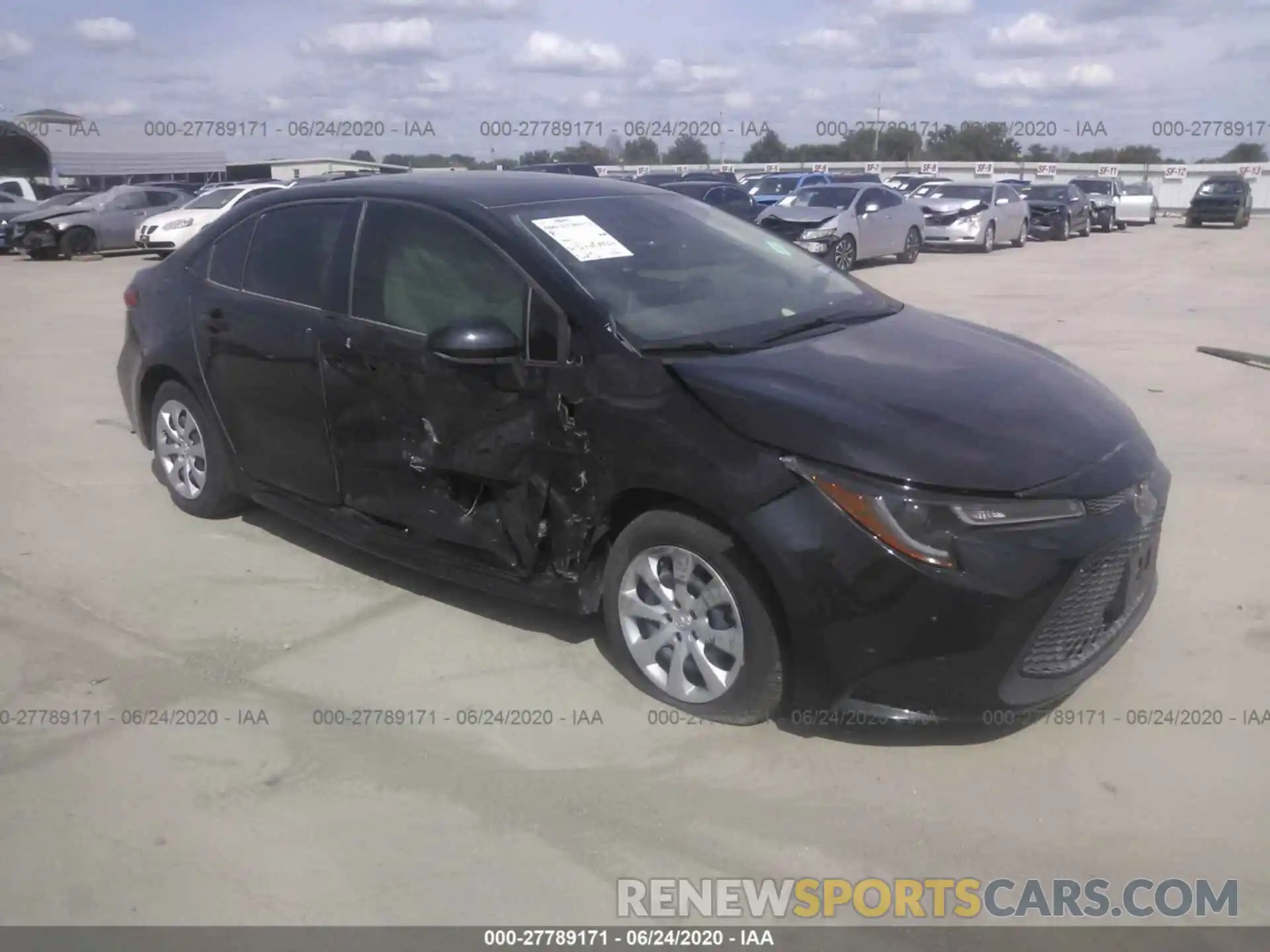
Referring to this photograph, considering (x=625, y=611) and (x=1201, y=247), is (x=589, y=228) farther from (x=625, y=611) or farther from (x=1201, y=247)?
(x=1201, y=247)

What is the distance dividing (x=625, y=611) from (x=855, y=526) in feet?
3.21

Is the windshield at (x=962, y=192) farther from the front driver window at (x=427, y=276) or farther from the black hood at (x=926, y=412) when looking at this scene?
the front driver window at (x=427, y=276)

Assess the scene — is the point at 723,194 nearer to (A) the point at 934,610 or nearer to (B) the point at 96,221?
(B) the point at 96,221

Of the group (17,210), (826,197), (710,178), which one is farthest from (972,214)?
(17,210)

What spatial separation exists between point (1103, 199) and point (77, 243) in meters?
26.9

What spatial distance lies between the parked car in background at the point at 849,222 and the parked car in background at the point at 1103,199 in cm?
1276

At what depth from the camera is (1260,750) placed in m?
3.62

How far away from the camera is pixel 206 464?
5.53 m

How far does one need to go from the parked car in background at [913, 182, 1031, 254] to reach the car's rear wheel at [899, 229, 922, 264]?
154cm

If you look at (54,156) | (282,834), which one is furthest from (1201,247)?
(54,156)

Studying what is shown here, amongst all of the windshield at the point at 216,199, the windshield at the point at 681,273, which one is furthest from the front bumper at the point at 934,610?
the windshield at the point at 216,199

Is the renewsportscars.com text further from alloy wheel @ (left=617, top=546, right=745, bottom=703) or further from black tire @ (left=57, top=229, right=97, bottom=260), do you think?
black tire @ (left=57, top=229, right=97, bottom=260)

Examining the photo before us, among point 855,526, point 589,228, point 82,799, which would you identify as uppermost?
point 589,228

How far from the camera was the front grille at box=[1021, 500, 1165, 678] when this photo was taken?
131 inches
